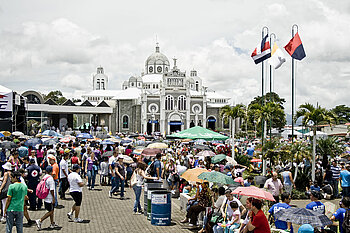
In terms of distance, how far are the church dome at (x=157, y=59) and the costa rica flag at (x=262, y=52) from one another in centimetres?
7992

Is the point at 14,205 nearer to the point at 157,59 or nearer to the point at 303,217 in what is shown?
the point at 303,217

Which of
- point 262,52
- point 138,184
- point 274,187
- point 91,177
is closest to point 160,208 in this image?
point 138,184

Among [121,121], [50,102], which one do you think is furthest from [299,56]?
[121,121]

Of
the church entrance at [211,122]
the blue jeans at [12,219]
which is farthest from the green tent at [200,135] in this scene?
the church entrance at [211,122]

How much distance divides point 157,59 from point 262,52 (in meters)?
81.0

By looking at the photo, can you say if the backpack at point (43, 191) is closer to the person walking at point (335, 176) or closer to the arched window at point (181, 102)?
the person walking at point (335, 176)

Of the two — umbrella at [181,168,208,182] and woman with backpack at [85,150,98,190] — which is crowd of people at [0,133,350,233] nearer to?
woman with backpack at [85,150,98,190]

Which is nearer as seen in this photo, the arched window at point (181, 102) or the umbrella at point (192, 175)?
the umbrella at point (192, 175)

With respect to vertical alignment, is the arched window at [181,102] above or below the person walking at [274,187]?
above

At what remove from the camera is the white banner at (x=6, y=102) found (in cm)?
3570

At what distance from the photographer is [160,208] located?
32.7ft

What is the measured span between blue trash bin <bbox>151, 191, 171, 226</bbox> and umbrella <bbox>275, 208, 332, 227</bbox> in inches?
153

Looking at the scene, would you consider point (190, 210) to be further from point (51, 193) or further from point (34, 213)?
point (34, 213)

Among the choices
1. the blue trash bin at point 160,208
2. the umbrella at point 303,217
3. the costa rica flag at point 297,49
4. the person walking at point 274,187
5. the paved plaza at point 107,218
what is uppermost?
the costa rica flag at point 297,49
